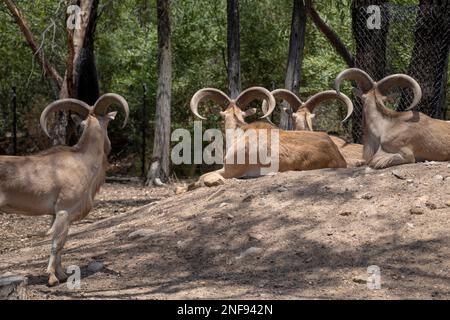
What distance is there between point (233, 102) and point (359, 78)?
2.46 meters

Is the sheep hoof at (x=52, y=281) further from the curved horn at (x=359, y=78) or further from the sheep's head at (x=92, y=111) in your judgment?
the curved horn at (x=359, y=78)

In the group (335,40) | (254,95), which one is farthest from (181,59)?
(254,95)

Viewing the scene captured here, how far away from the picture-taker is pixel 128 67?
23062 mm

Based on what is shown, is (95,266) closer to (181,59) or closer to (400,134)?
(400,134)

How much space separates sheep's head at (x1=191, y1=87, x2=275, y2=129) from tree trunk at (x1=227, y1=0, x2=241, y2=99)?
8.05 feet

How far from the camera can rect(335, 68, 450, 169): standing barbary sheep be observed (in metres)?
10.8

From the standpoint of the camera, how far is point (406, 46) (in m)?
14.9

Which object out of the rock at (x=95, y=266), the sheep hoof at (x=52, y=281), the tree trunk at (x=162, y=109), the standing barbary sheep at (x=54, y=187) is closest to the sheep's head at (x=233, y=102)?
the tree trunk at (x=162, y=109)

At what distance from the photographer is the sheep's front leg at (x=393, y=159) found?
10602 millimetres

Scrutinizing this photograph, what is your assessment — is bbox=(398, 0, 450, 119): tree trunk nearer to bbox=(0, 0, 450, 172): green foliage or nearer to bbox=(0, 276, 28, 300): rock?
bbox=(0, 0, 450, 172): green foliage

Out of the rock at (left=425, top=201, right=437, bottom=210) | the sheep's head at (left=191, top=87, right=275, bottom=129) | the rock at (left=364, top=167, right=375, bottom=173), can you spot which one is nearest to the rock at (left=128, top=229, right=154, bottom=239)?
the rock at (left=364, top=167, right=375, bottom=173)

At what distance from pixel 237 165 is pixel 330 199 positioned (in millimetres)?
2601

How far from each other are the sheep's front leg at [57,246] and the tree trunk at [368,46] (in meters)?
7.66

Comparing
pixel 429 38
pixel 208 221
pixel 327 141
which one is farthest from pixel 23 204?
pixel 429 38
